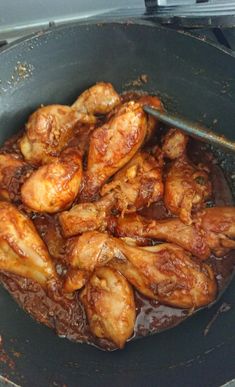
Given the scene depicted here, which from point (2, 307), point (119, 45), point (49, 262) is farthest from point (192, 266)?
point (119, 45)

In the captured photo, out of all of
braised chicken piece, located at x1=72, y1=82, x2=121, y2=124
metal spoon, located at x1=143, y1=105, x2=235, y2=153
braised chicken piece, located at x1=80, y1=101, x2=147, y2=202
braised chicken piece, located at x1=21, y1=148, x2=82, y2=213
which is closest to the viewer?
metal spoon, located at x1=143, y1=105, x2=235, y2=153

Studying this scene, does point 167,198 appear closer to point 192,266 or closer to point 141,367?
point 192,266

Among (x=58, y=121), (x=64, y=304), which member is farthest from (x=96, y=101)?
(x=64, y=304)

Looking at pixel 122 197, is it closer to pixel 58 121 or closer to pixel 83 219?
pixel 83 219

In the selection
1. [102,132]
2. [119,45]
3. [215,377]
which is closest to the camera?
[215,377]

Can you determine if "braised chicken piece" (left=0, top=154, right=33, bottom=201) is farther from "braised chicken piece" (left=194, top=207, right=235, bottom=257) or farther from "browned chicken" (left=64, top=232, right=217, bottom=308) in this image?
"braised chicken piece" (left=194, top=207, right=235, bottom=257)

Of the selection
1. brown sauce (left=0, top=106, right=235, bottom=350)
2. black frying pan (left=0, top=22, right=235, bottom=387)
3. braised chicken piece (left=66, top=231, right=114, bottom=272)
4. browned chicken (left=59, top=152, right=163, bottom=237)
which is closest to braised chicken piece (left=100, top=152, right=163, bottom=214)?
browned chicken (left=59, top=152, right=163, bottom=237)

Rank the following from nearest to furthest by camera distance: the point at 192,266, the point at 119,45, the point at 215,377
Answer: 1. the point at 215,377
2. the point at 192,266
3. the point at 119,45

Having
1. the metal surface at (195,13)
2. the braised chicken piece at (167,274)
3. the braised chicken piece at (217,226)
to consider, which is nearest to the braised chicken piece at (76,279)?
the braised chicken piece at (167,274)
